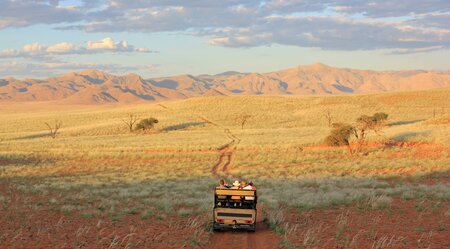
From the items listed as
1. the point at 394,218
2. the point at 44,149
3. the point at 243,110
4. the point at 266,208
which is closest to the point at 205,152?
the point at 44,149

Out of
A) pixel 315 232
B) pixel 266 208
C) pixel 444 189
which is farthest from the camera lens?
pixel 444 189

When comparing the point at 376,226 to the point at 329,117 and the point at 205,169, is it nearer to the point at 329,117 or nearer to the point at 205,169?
the point at 205,169

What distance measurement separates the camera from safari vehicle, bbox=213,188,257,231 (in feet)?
51.3

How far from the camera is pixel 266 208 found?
20.0 meters

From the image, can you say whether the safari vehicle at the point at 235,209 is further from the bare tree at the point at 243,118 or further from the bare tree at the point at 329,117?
the bare tree at the point at 329,117

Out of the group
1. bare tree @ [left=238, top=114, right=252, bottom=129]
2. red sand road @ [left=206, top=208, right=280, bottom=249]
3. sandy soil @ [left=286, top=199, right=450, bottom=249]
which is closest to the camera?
sandy soil @ [left=286, top=199, right=450, bottom=249]

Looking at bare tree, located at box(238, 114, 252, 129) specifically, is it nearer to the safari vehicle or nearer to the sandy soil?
the sandy soil

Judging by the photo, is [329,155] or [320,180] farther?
[329,155]

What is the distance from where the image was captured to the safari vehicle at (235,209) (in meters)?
15.6

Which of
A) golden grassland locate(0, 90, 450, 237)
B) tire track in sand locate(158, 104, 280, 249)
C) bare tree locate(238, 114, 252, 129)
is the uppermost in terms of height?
tire track in sand locate(158, 104, 280, 249)

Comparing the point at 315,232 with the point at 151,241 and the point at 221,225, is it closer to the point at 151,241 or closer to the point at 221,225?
the point at 221,225

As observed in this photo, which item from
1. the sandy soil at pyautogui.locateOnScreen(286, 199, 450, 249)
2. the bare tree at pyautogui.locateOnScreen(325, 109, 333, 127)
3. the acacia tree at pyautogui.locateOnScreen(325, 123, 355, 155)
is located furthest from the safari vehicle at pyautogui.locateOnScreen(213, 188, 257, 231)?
the bare tree at pyautogui.locateOnScreen(325, 109, 333, 127)

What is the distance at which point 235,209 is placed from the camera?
1574cm

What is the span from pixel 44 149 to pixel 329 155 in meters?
32.9
